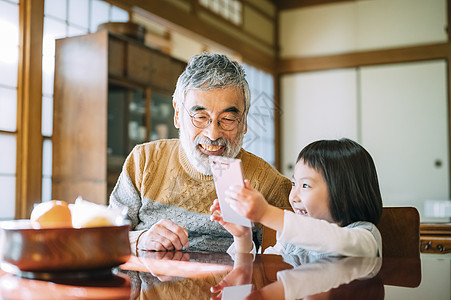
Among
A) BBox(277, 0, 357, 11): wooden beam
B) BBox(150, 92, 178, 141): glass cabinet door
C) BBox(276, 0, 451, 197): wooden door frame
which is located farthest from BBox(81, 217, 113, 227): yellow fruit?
BBox(277, 0, 357, 11): wooden beam

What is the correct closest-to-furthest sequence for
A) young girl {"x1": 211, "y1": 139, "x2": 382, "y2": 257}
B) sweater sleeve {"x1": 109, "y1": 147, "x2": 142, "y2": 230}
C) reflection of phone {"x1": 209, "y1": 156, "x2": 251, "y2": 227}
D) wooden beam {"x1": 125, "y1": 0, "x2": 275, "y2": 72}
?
1. reflection of phone {"x1": 209, "y1": 156, "x2": 251, "y2": 227}
2. young girl {"x1": 211, "y1": 139, "x2": 382, "y2": 257}
3. sweater sleeve {"x1": 109, "y1": 147, "x2": 142, "y2": 230}
4. wooden beam {"x1": 125, "y1": 0, "x2": 275, "y2": 72}

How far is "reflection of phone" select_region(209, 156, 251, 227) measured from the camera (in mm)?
987

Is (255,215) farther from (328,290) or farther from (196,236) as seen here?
(196,236)

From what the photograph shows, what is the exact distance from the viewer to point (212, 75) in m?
1.64

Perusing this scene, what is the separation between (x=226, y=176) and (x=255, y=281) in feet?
0.88

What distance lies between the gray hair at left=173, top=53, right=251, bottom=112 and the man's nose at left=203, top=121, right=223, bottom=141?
0.13 meters

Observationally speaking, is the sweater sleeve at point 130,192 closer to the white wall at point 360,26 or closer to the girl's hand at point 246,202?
the girl's hand at point 246,202

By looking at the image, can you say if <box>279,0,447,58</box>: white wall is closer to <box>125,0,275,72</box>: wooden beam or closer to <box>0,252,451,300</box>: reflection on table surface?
<box>125,0,275,72</box>: wooden beam

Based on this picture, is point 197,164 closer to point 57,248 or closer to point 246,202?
point 246,202

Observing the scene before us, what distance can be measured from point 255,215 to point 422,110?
578 centimetres

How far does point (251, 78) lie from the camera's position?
21.0 ft

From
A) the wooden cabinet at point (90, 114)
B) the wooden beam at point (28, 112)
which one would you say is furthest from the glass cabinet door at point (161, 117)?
the wooden beam at point (28, 112)

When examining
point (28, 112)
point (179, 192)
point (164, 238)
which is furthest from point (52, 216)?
point (28, 112)

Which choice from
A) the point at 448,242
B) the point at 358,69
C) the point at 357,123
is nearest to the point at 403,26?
the point at 358,69
